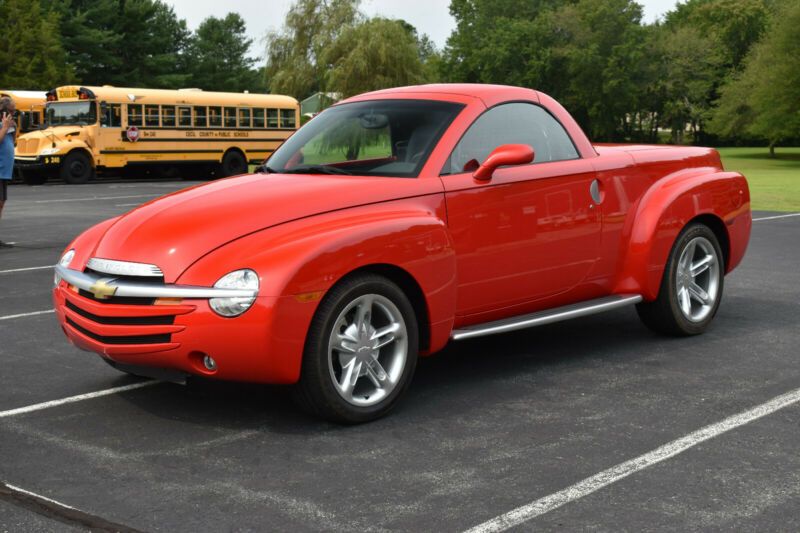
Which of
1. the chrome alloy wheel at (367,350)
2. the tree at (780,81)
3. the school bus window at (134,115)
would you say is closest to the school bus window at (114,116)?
the school bus window at (134,115)

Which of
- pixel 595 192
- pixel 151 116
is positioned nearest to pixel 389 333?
pixel 595 192

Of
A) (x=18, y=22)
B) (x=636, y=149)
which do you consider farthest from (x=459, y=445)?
(x=18, y=22)

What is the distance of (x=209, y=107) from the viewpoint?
34156mm

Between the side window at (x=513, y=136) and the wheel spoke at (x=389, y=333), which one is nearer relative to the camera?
the wheel spoke at (x=389, y=333)

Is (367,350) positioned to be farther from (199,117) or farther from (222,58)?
(222,58)

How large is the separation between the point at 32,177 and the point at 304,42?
87.1ft

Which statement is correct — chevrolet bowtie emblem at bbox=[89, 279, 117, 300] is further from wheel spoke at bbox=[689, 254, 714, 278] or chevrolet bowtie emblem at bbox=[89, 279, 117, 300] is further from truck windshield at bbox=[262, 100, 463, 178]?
wheel spoke at bbox=[689, 254, 714, 278]

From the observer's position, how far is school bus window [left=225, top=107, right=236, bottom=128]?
3462 centimetres

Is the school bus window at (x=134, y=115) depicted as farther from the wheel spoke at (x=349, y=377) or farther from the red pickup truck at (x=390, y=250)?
the wheel spoke at (x=349, y=377)

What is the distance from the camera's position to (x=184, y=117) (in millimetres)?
33281

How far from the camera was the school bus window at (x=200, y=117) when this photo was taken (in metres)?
33.7

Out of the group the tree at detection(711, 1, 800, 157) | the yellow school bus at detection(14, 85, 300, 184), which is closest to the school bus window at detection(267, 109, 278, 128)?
the yellow school bus at detection(14, 85, 300, 184)

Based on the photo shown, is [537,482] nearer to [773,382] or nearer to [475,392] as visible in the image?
[475,392]

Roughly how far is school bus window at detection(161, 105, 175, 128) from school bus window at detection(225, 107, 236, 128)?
2.10m
